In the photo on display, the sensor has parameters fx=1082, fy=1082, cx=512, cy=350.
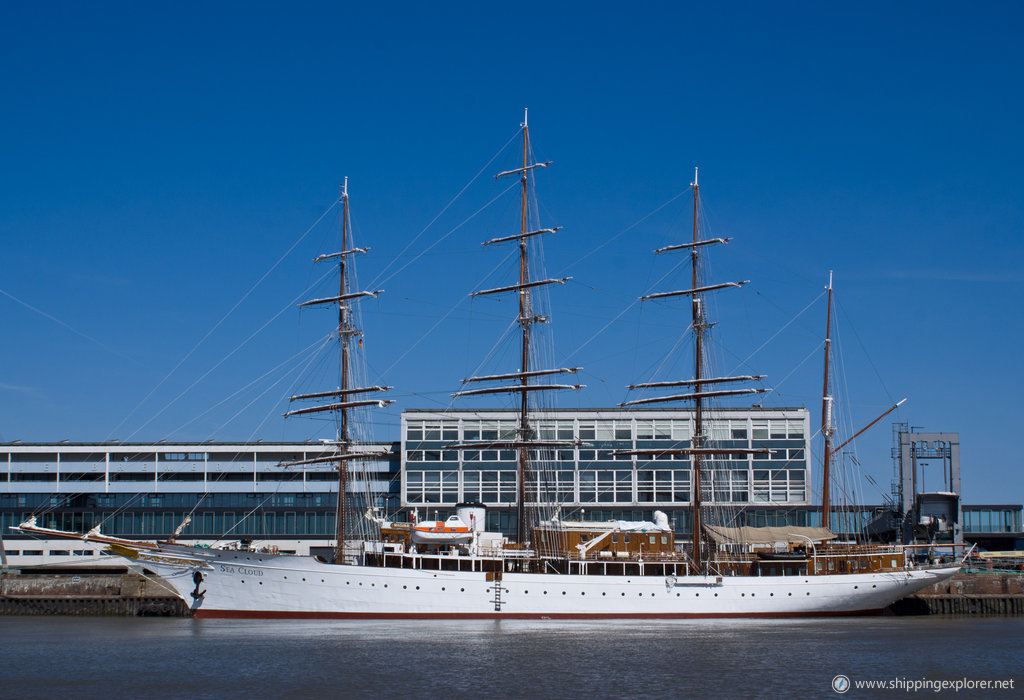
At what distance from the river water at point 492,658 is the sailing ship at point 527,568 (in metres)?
2.58

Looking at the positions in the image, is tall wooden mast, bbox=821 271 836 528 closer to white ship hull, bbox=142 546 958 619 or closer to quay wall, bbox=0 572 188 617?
white ship hull, bbox=142 546 958 619

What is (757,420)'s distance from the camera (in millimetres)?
87500

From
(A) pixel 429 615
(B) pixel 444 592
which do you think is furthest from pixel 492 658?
(A) pixel 429 615

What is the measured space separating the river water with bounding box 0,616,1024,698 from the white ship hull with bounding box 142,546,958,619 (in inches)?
88.3

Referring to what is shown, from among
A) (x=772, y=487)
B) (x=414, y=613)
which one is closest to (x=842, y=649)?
(x=414, y=613)

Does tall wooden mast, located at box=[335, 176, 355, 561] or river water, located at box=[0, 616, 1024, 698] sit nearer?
river water, located at box=[0, 616, 1024, 698]

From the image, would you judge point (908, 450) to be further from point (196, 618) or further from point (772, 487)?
point (196, 618)

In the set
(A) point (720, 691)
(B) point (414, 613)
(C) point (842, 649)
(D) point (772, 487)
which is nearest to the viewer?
(A) point (720, 691)

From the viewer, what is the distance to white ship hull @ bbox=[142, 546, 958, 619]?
60000 mm

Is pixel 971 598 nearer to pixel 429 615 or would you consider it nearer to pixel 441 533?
pixel 441 533

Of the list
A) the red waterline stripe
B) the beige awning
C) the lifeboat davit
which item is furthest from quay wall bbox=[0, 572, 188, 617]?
the beige awning

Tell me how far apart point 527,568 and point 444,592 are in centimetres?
588

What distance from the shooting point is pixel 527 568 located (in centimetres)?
6394

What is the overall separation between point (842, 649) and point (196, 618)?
36.2 m
